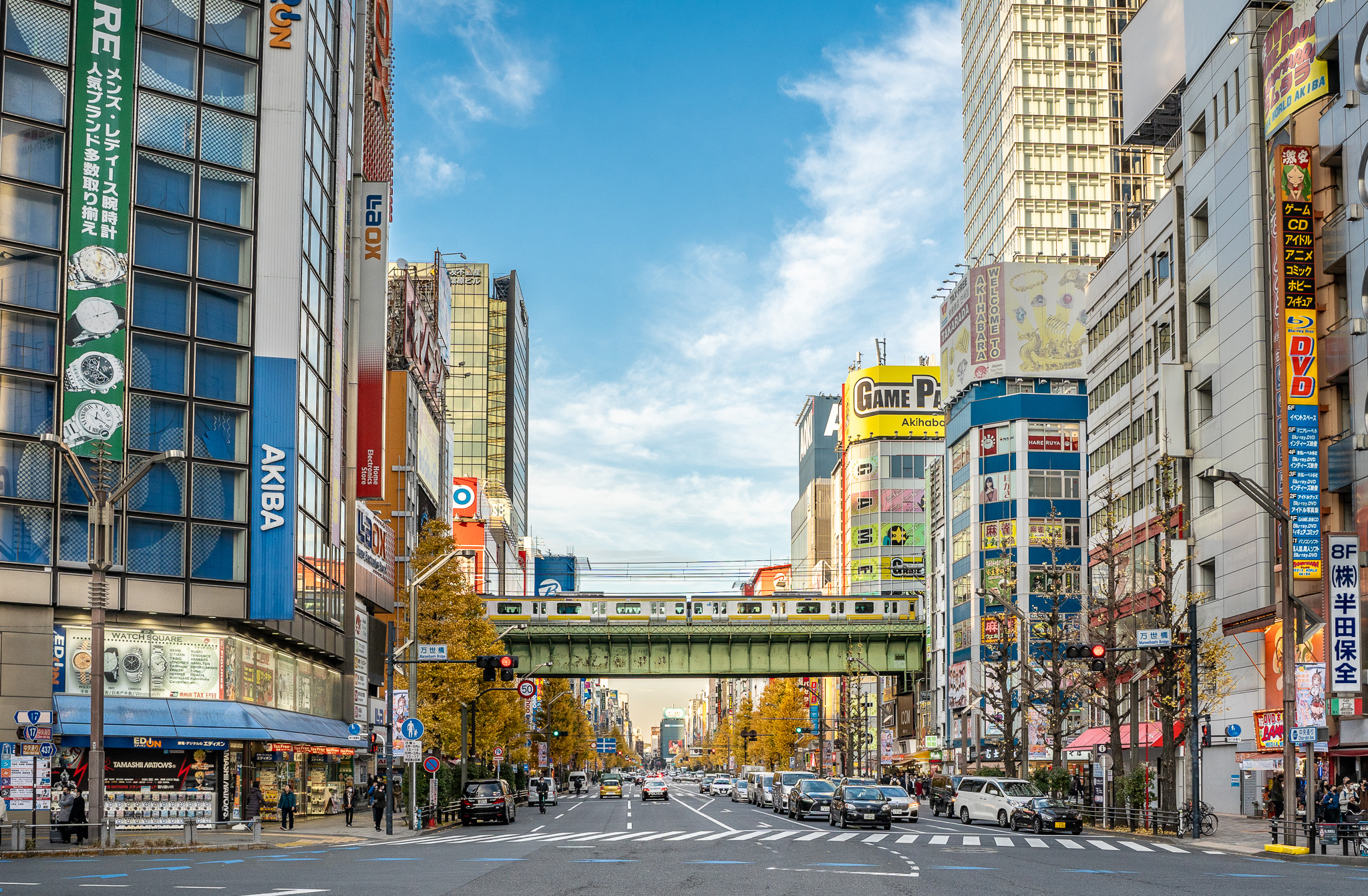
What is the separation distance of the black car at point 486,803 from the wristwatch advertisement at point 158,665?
12.7 metres

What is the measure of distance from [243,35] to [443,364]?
57.2 m

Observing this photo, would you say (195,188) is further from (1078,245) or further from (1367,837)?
(1078,245)

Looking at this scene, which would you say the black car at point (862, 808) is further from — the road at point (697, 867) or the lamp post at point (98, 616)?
the lamp post at point (98, 616)

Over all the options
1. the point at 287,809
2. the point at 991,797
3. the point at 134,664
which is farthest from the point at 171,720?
the point at 991,797

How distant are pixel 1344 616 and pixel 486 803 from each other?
3124 cm

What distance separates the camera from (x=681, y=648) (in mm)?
92062

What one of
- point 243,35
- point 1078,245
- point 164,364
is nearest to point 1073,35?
point 1078,245

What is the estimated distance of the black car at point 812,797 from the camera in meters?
55.9

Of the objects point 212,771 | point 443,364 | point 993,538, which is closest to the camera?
point 212,771

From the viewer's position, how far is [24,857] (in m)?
32.1

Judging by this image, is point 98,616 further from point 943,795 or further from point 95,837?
point 943,795

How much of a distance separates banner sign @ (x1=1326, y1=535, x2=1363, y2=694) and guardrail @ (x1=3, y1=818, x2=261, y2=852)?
32.4 m

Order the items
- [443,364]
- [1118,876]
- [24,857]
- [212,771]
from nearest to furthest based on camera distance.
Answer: [1118,876]
[24,857]
[212,771]
[443,364]

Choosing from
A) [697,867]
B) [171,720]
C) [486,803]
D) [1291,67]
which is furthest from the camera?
[486,803]
